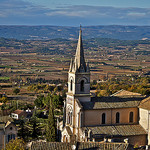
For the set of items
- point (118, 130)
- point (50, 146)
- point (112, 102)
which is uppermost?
point (112, 102)

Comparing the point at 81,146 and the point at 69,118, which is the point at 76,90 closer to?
the point at 69,118

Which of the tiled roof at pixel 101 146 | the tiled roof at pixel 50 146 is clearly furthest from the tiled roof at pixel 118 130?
the tiled roof at pixel 50 146

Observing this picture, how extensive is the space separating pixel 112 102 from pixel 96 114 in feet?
8.04

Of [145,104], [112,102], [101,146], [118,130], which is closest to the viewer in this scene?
[101,146]

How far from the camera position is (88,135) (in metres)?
40.0

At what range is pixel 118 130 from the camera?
139ft

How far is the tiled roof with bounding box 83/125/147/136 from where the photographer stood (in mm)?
41409

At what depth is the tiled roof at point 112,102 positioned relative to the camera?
42.7m

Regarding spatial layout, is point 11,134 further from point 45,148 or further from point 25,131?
point 45,148

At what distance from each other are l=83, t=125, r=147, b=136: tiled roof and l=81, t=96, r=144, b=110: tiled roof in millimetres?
2202

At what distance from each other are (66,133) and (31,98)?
169 feet

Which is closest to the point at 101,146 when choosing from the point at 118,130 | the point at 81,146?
→ the point at 81,146

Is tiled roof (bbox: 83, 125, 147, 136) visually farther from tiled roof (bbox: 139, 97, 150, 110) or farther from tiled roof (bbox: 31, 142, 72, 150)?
tiled roof (bbox: 31, 142, 72, 150)

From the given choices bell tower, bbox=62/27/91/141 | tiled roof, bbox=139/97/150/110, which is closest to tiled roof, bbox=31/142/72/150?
bell tower, bbox=62/27/91/141
